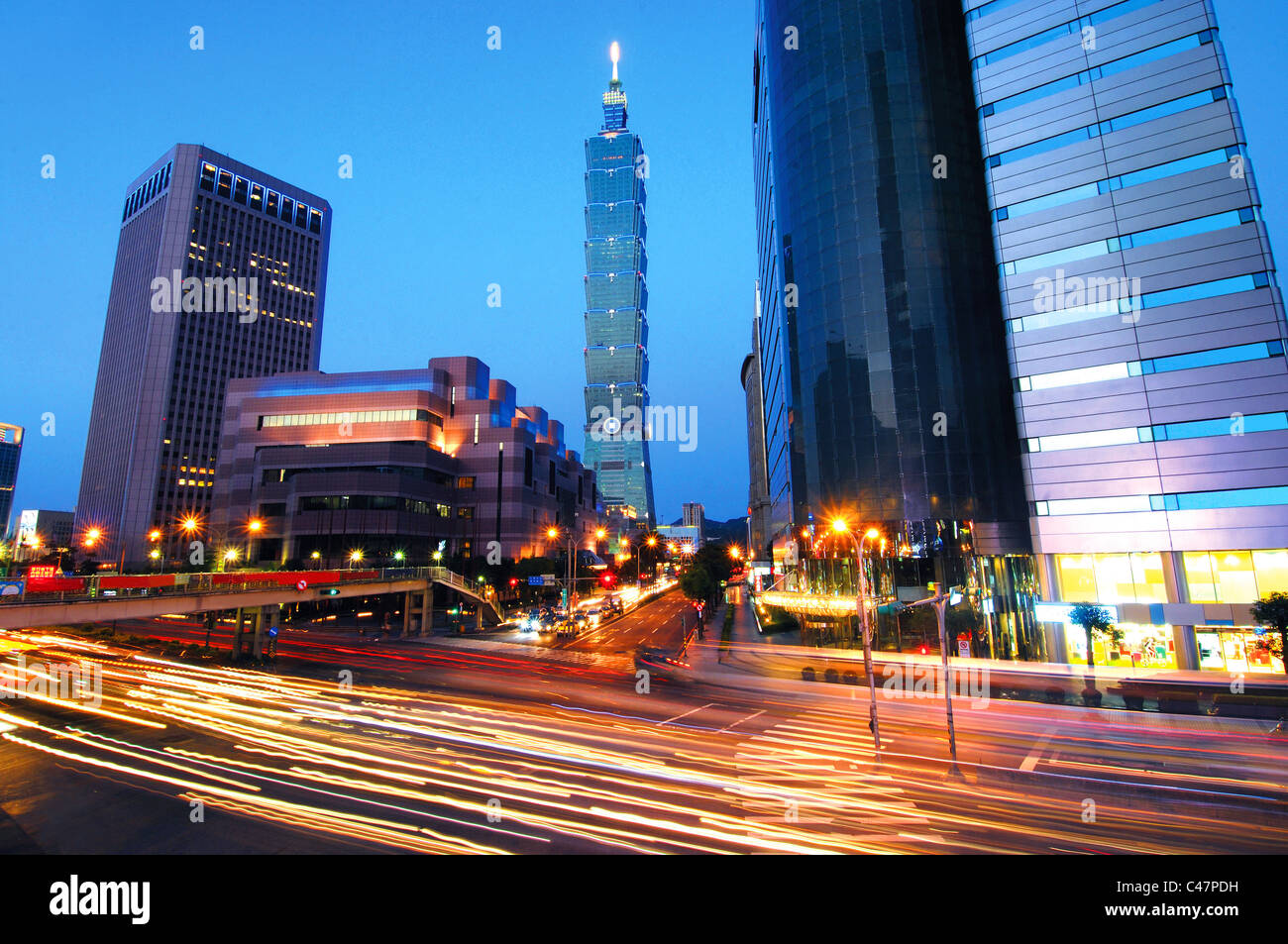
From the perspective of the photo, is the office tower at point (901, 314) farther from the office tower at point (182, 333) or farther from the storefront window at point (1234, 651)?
the office tower at point (182, 333)

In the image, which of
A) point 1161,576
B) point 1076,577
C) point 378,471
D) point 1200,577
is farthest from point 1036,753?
point 378,471

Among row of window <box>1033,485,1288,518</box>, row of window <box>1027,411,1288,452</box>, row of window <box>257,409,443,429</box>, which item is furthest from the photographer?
row of window <box>257,409,443,429</box>

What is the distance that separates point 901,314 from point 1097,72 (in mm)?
22828

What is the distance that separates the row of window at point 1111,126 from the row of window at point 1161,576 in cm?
3293

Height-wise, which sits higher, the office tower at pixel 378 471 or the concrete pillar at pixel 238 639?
the office tower at pixel 378 471

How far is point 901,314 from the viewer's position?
51.1 m

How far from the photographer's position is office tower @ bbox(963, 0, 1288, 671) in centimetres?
3831

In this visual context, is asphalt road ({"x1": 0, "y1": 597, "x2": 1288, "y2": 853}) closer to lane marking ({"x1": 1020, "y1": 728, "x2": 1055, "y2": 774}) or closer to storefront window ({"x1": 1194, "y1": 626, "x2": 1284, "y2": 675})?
lane marking ({"x1": 1020, "y1": 728, "x2": 1055, "y2": 774})

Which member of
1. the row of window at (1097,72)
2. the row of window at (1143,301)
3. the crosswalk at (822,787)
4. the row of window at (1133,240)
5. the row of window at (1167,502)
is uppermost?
the row of window at (1097,72)

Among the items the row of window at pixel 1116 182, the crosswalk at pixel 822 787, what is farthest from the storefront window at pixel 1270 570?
the crosswalk at pixel 822 787

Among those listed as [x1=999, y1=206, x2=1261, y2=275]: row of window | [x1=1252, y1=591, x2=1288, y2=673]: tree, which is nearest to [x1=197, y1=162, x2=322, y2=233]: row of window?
[x1=999, y1=206, x2=1261, y2=275]: row of window

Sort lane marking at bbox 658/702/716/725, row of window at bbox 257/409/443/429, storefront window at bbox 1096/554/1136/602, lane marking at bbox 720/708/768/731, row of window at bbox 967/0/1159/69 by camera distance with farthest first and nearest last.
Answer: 1. row of window at bbox 257/409/443/429
2. row of window at bbox 967/0/1159/69
3. storefront window at bbox 1096/554/1136/602
4. lane marking at bbox 658/702/716/725
5. lane marking at bbox 720/708/768/731

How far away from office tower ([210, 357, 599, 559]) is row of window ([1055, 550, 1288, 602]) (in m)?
71.2

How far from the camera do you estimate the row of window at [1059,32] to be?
44188mm
